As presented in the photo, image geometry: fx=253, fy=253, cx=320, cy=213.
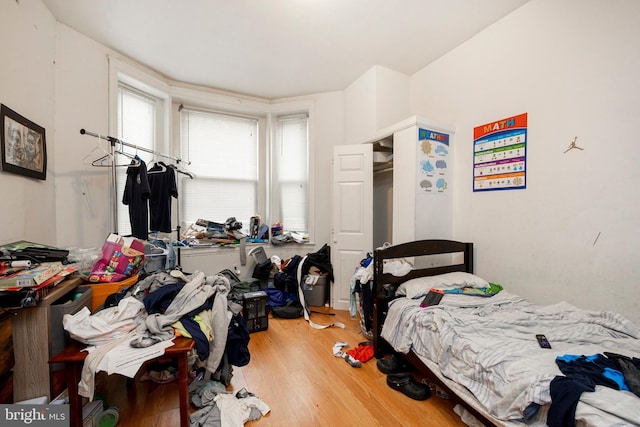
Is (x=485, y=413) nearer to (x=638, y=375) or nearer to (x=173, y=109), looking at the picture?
(x=638, y=375)

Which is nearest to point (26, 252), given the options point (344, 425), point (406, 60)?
point (344, 425)

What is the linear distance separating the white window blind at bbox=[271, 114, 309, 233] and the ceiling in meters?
0.83

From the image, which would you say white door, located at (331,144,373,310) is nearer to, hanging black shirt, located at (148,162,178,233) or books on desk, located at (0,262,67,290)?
hanging black shirt, located at (148,162,178,233)

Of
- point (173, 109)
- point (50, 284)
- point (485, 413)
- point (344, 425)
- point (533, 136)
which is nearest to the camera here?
point (485, 413)

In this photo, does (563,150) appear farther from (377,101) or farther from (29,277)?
(29,277)

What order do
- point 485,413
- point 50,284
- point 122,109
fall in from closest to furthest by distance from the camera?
point 485,413
point 50,284
point 122,109

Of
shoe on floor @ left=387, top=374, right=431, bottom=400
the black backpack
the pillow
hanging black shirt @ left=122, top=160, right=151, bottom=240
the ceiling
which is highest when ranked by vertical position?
the ceiling

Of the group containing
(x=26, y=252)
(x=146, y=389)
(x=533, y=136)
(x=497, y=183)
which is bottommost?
(x=146, y=389)

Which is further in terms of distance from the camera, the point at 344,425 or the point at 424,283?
the point at 424,283

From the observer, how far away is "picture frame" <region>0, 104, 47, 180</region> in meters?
1.55

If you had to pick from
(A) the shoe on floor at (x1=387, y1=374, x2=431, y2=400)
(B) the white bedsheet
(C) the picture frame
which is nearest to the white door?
(B) the white bedsheet

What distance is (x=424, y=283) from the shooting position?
2.03m

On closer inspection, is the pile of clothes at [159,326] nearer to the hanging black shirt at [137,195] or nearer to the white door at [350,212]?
the hanging black shirt at [137,195]

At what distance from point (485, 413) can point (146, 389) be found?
2.01 meters
